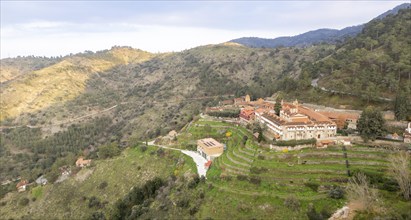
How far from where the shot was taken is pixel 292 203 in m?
38.5

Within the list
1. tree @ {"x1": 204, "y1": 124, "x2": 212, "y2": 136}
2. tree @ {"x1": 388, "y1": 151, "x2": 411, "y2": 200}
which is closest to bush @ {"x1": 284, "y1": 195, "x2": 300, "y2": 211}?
tree @ {"x1": 388, "y1": 151, "x2": 411, "y2": 200}

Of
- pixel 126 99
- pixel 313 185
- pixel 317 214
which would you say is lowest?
pixel 126 99

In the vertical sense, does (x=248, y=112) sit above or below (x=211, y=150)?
above

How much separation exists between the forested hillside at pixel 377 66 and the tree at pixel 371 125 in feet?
50.6

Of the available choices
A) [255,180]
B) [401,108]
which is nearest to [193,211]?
[255,180]

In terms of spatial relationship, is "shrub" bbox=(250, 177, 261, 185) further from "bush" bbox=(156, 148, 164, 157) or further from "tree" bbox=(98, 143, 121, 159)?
"tree" bbox=(98, 143, 121, 159)

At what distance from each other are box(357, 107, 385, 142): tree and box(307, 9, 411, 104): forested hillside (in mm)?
15416

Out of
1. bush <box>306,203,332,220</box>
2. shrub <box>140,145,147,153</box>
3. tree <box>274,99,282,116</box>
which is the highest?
tree <box>274,99,282,116</box>

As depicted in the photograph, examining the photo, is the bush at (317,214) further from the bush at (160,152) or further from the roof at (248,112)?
the bush at (160,152)

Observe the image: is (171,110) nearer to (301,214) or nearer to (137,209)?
(137,209)

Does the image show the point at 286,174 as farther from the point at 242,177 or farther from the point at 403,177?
the point at 403,177

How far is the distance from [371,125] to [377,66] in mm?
32873

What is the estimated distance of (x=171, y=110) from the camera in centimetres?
12244

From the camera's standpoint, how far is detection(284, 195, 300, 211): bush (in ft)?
125
